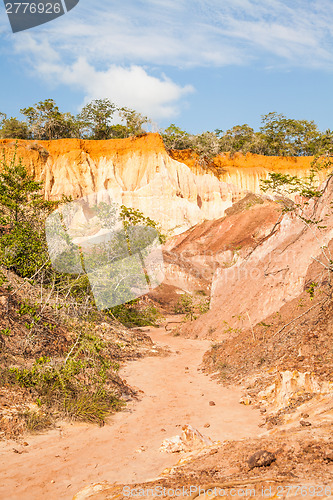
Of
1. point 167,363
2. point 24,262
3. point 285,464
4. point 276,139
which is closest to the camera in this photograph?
point 285,464

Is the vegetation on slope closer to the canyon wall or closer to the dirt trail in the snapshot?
the dirt trail

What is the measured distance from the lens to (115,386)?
6977 mm

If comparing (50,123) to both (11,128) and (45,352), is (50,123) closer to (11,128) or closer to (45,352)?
(11,128)

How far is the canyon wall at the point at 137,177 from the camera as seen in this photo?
34.8 meters

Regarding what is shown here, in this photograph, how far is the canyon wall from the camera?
34844 millimetres

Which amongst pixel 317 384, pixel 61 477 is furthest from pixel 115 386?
pixel 317 384

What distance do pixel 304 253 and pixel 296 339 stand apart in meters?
4.37

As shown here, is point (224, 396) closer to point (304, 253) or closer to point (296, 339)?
point (296, 339)

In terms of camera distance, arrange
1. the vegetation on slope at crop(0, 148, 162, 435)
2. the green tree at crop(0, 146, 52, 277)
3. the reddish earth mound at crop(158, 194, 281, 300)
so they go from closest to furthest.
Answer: the vegetation on slope at crop(0, 148, 162, 435) < the green tree at crop(0, 146, 52, 277) < the reddish earth mound at crop(158, 194, 281, 300)

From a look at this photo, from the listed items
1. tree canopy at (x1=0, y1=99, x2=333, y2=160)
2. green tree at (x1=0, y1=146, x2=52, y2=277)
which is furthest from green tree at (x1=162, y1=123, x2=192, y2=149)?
green tree at (x1=0, y1=146, x2=52, y2=277)

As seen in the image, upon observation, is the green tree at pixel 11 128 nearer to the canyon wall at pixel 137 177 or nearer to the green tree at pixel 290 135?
the canyon wall at pixel 137 177

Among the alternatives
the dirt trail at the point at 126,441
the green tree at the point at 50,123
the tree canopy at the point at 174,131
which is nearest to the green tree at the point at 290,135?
the tree canopy at the point at 174,131

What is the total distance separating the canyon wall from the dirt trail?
27.2 m

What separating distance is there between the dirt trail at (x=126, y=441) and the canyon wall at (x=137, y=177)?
27.2 m
